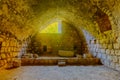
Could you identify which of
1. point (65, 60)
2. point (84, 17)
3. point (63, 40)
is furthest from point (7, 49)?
point (63, 40)

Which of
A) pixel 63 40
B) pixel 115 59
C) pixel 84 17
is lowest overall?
pixel 115 59

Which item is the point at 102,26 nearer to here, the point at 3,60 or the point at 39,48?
the point at 3,60

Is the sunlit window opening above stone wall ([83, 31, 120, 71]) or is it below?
above

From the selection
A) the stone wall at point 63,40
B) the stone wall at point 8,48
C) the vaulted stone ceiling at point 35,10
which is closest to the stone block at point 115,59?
the vaulted stone ceiling at point 35,10

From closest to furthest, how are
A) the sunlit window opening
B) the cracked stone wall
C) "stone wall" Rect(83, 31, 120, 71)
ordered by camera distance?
the cracked stone wall, "stone wall" Rect(83, 31, 120, 71), the sunlit window opening

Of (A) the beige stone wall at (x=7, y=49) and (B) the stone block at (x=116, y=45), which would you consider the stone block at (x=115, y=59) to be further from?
(A) the beige stone wall at (x=7, y=49)

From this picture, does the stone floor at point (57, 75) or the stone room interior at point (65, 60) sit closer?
the stone floor at point (57, 75)

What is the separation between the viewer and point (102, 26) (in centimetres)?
450

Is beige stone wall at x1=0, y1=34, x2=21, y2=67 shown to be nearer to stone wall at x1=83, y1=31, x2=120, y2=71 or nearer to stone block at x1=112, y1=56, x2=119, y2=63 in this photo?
stone wall at x1=83, y1=31, x2=120, y2=71

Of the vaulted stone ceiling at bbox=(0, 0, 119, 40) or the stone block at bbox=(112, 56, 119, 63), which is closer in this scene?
the vaulted stone ceiling at bbox=(0, 0, 119, 40)

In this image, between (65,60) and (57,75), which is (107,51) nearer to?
(65,60)

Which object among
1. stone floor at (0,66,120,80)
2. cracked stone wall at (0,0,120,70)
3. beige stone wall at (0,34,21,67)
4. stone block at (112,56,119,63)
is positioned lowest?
stone floor at (0,66,120,80)

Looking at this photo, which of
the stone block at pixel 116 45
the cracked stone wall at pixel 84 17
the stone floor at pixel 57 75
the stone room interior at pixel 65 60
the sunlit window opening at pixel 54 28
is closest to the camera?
the stone floor at pixel 57 75

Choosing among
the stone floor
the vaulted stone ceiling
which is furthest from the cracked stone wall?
the stone floor
